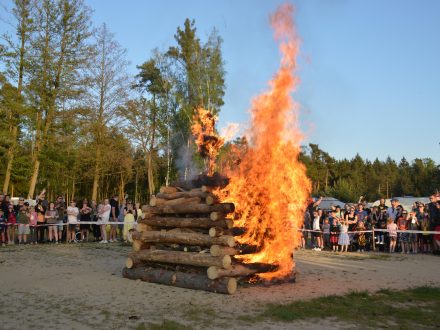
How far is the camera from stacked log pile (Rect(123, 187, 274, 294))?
921cm

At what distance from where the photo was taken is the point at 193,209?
1025cm

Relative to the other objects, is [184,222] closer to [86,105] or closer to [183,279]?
[183,279]

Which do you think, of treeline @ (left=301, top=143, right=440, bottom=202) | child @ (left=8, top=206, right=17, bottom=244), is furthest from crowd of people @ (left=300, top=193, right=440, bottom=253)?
treeline @ (left=301, top=143, right=440, bottom=202)

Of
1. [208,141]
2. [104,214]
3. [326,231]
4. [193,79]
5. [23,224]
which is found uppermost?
[193,79]

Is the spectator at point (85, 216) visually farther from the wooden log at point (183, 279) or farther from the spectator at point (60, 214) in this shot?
the wooden log at point (183, 279)

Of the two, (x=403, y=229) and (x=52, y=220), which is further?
(x=52, y=220)

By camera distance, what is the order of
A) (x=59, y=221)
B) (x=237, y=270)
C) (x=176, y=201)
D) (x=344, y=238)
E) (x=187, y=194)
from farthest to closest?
(x=59, y=221) → (x=344, y=238) → (x=176, y=201) → (x=187, y=194) → (x=237, y=270)

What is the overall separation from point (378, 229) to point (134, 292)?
12812mm

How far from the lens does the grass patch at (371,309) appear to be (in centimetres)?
686

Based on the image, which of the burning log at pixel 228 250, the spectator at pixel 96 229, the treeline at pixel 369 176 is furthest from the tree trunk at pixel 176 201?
the treeline at pixel 369 176

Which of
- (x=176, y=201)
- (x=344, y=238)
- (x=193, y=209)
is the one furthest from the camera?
(x=344, y=238)

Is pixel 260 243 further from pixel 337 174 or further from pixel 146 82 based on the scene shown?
pixel 337 174

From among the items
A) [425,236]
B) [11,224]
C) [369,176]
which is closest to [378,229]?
[425,236]

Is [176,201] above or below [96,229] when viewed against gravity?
above
